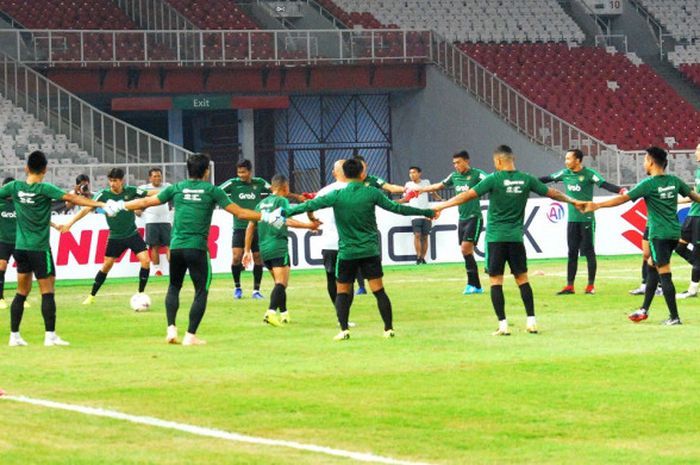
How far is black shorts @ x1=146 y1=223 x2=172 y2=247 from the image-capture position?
31.3 m

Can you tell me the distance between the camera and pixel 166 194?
17.5 meters

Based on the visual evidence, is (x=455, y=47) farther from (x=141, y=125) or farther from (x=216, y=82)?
(x=141, y=125)

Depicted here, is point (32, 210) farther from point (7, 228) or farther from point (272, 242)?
point (7, 228)

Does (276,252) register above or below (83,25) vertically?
below

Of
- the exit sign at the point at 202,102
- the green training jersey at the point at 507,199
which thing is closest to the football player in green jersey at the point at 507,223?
the green training jersey at the point at 507,199

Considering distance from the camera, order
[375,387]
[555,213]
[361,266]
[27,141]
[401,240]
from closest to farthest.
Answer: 1. [375,387]
2. [361,266]
3. [401,240]
4. [555,213]
5. [27,141]

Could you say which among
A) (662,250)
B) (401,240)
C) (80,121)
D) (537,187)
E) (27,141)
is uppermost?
(80,121)

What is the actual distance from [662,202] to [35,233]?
7281 mm

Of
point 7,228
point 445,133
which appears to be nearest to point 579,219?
point 7,228

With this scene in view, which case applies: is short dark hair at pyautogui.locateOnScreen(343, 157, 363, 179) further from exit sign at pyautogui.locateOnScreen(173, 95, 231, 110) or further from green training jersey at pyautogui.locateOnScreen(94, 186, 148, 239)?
exit sign at pyautogui.locateOnScreen(173, 95, 231, 110)

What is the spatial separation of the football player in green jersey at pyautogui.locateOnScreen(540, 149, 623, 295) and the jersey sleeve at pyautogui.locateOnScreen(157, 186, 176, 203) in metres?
8.73

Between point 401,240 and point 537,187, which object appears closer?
point 537,187

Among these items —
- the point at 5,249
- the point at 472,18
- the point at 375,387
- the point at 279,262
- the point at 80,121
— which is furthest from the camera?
the point at 472,18

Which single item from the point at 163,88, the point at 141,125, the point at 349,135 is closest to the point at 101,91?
the point at 163,88
